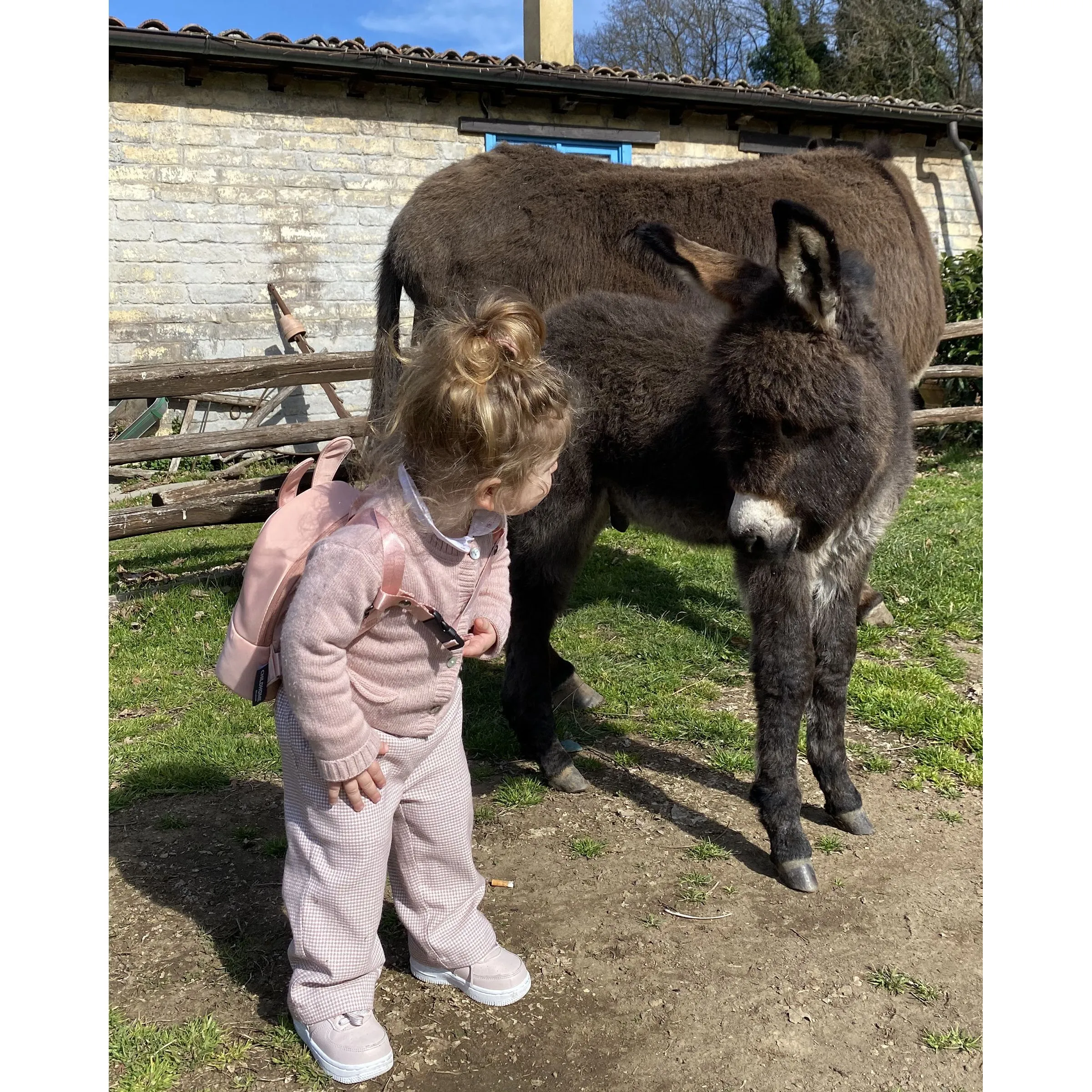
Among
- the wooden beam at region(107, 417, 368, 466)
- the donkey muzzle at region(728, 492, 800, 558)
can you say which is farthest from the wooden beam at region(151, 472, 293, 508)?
the donkey muzzle at region(728, 492, 800, 558)

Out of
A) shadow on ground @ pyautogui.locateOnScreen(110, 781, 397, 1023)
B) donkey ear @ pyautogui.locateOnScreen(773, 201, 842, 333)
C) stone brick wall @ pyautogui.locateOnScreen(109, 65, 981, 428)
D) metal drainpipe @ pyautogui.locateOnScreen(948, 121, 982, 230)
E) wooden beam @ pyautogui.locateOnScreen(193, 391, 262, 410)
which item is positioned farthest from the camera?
metal drainpipe @ pyautogui.locateOnScreen(948, 121, 982, 230)

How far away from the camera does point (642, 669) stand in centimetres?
473

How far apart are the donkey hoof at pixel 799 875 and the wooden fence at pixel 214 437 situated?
3.79m

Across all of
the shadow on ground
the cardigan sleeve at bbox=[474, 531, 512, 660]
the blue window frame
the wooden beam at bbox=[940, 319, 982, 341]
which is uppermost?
the blue window frame

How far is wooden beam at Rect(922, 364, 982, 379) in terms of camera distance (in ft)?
30.3

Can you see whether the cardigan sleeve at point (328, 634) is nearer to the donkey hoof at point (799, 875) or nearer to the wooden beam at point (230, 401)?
the donkey hoof at point (799, 875)

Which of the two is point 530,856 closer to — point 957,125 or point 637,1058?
point 637,1058

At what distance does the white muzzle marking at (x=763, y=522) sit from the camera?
108 inches

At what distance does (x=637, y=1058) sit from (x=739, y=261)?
2.44 m

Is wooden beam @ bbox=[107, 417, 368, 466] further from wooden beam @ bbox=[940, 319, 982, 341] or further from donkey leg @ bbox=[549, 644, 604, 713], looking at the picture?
wooden beam @ bbox=[940, 319, 982, 341]

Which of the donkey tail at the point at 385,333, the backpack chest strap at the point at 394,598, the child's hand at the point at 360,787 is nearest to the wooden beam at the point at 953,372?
the donkey tail at the point at 385,333

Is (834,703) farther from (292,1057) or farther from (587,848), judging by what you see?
(292,1057)

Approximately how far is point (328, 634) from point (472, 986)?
108 cm

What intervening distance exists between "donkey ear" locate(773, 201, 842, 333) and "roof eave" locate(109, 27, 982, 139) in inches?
316
